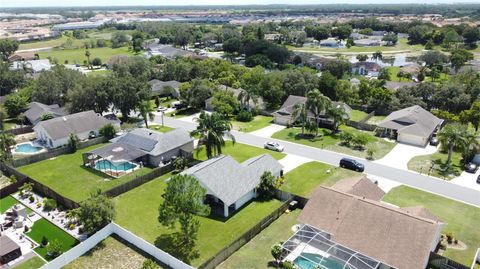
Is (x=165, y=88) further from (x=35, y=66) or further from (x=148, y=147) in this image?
(x=35, y=66)

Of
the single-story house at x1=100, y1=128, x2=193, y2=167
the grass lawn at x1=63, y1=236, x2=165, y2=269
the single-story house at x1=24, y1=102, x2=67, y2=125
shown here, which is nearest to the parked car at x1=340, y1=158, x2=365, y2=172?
the single-story house at x1=100, y1=128, x2=193, y2=167

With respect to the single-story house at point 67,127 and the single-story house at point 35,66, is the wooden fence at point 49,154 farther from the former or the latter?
the single-story house at point 35,66

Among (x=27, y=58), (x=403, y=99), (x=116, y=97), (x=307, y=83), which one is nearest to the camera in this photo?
(x=116, y=97)

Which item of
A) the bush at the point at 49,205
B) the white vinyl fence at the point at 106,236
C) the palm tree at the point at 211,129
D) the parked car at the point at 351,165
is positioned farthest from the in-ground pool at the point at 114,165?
the parked car at the point at 351,165

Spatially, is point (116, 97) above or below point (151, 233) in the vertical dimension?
above

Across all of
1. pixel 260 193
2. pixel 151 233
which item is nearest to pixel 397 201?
pixel 260 193

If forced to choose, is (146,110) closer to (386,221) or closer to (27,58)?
(386,221)
